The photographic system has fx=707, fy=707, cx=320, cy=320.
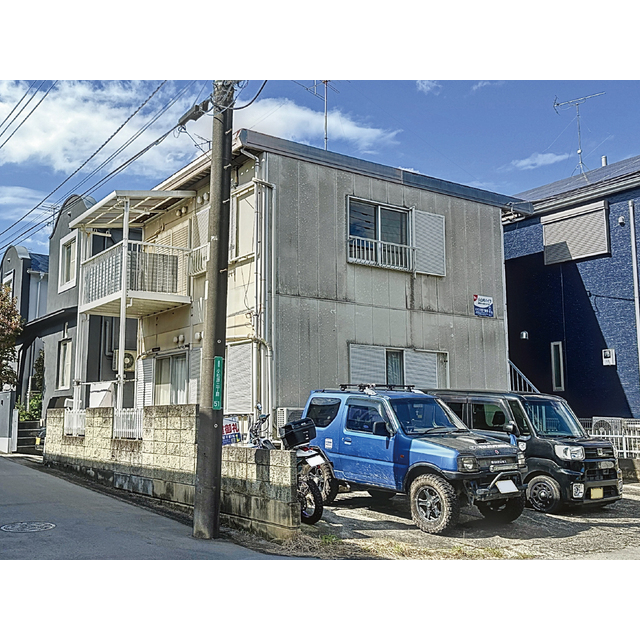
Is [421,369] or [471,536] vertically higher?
[421,369]

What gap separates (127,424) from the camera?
12.9 metres

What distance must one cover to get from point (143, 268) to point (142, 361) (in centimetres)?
319

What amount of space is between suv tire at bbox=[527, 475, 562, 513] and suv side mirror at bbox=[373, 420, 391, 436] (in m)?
2.68

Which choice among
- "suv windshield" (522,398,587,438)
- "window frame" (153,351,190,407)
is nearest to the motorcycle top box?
"suv windshield" (522,398,587,438)

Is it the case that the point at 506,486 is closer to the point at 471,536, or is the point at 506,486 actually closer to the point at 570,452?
the point at 471,536

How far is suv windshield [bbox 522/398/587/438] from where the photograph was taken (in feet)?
37.7

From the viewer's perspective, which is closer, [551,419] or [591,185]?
[551,419]

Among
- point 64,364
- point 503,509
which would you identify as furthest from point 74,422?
point 503,509

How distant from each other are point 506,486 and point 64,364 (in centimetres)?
1570

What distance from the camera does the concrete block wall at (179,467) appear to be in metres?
8.51

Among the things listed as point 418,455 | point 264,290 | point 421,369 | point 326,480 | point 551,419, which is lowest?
point 326,480

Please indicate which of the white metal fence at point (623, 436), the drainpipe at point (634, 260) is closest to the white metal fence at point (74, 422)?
the white metal fence at point (623, 436)

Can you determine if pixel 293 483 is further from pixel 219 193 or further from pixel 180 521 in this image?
pixel 219 193

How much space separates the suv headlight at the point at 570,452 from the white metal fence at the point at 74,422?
9762 mm
